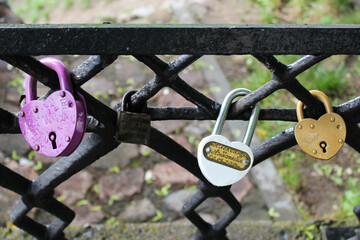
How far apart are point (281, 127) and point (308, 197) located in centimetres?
53

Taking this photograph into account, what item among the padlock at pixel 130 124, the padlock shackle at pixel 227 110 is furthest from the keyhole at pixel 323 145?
the padlock at pixel 130 124

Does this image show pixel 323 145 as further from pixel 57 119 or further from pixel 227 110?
pixel 57 119

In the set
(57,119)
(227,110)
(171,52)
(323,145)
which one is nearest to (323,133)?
(323,145)

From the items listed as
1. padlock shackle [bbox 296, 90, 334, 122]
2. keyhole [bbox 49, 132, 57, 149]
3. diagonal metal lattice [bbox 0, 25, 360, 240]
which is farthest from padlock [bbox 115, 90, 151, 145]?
padlock shackle [bbox 296, 90, 334, 122]

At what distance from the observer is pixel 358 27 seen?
26.9 inches

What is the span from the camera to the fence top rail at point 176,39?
654mm

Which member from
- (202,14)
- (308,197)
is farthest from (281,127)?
(202,14)

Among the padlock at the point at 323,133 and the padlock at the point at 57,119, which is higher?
the padlock at the point at 57,119

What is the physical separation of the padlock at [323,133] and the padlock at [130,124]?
286mm

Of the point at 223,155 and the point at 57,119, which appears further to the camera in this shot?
the point at 223,155

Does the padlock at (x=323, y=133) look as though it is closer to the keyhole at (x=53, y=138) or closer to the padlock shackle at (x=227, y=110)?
the padlock shackle at (x=227, y=110)

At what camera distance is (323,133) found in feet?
2.77

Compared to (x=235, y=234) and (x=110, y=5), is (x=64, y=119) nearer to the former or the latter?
(x=235, y=234)

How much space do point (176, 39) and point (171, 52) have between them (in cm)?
2
